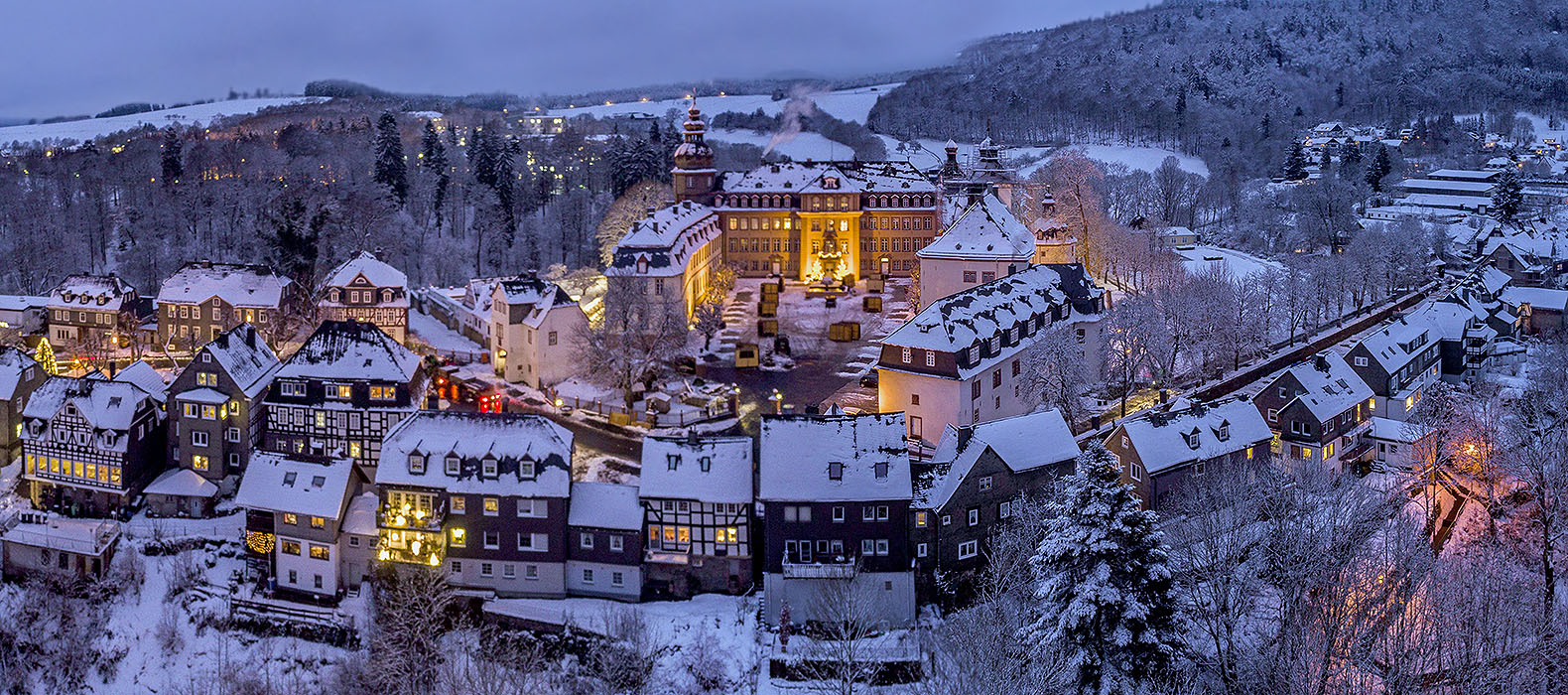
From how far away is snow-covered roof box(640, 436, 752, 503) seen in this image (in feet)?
129

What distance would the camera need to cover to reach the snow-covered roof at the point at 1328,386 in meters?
47.1

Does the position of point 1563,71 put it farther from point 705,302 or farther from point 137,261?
point 137,261

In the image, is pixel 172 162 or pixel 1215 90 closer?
pixel 172 162

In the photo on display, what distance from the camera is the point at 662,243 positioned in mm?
66000

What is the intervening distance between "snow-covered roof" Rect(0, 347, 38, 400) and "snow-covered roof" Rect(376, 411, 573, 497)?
63.8 feet

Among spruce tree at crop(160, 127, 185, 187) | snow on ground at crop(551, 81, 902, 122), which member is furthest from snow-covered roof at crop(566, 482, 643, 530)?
snow on ground at crop(551, 81, 902, 122)

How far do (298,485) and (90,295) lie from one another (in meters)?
31.6

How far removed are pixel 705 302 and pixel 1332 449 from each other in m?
32.1

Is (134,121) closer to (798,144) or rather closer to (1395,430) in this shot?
(798,144)

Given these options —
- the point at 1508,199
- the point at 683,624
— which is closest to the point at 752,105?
the point at 1508,199

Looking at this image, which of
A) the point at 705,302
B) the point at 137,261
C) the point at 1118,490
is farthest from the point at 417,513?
the point at 137,261

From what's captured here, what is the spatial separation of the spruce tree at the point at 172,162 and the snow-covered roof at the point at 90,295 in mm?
24762

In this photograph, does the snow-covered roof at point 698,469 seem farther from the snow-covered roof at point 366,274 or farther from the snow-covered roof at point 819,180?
the snow-covered roof at point 819,180

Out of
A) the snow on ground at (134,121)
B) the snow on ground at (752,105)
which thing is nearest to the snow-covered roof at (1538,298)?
the snow on ground at (752,105)
